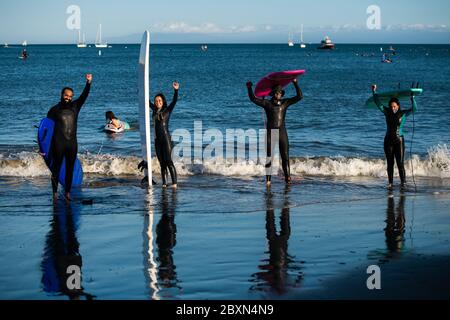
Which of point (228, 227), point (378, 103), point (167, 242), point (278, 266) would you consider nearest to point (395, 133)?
point (378, 103)

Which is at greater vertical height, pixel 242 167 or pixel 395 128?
pixel 395 128

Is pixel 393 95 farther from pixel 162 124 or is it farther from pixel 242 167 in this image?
pixel 162 124

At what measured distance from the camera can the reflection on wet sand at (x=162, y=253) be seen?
21.9 feet

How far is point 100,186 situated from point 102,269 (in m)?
5.83

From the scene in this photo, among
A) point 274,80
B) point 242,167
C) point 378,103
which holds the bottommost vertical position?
point 242,167

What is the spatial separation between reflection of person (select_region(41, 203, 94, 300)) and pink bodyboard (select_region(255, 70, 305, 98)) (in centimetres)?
426

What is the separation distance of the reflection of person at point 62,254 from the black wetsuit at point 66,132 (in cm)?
86

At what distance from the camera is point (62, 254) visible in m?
7.84

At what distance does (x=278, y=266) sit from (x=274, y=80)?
572 cm

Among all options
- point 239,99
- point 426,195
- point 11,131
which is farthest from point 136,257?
point 239,99

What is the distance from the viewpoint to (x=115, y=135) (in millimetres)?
20875
